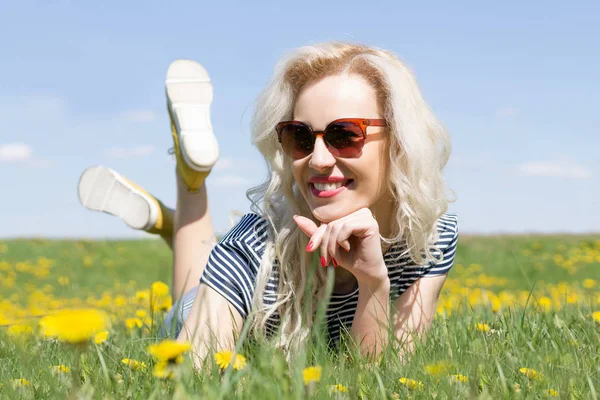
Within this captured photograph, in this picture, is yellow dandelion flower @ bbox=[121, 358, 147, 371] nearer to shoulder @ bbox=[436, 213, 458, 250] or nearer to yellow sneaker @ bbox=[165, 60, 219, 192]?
shoulder @ bbox=[436, 213, 458, 250]

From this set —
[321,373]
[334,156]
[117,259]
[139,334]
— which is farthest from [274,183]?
[117,259]

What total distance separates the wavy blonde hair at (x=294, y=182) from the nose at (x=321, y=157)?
0.86 feet

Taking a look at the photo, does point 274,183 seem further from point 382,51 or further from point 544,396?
point 544,396

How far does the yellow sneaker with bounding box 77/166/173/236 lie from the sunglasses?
8.21 feet

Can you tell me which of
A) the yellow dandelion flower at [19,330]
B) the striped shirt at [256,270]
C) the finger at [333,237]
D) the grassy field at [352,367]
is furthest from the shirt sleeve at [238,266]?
the yellow dandelion flower at [19,330]

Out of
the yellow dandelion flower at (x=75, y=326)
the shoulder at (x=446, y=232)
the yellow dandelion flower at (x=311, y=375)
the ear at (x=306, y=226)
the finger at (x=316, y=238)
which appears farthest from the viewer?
the shoulder at (x=446, y=232)

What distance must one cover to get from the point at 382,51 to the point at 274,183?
32.4 inches

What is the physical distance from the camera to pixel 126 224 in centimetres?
530

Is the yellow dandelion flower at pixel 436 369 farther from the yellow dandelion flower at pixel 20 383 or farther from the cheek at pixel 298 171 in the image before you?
the yellow dandelion flower at pixel 20 383

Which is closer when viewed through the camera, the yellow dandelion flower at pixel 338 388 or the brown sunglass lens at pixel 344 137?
the yellow dandelion flower at pixel 338 388

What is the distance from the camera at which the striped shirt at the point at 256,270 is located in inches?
119

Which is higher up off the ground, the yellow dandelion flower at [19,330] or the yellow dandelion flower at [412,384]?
the yellow dandelion flower at [412,384]

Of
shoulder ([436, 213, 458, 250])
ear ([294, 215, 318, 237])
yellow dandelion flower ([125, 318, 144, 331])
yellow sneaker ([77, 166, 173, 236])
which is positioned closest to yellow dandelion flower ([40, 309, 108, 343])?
ear ([294, 215, 318, 237])

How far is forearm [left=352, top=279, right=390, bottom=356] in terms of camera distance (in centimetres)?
279
